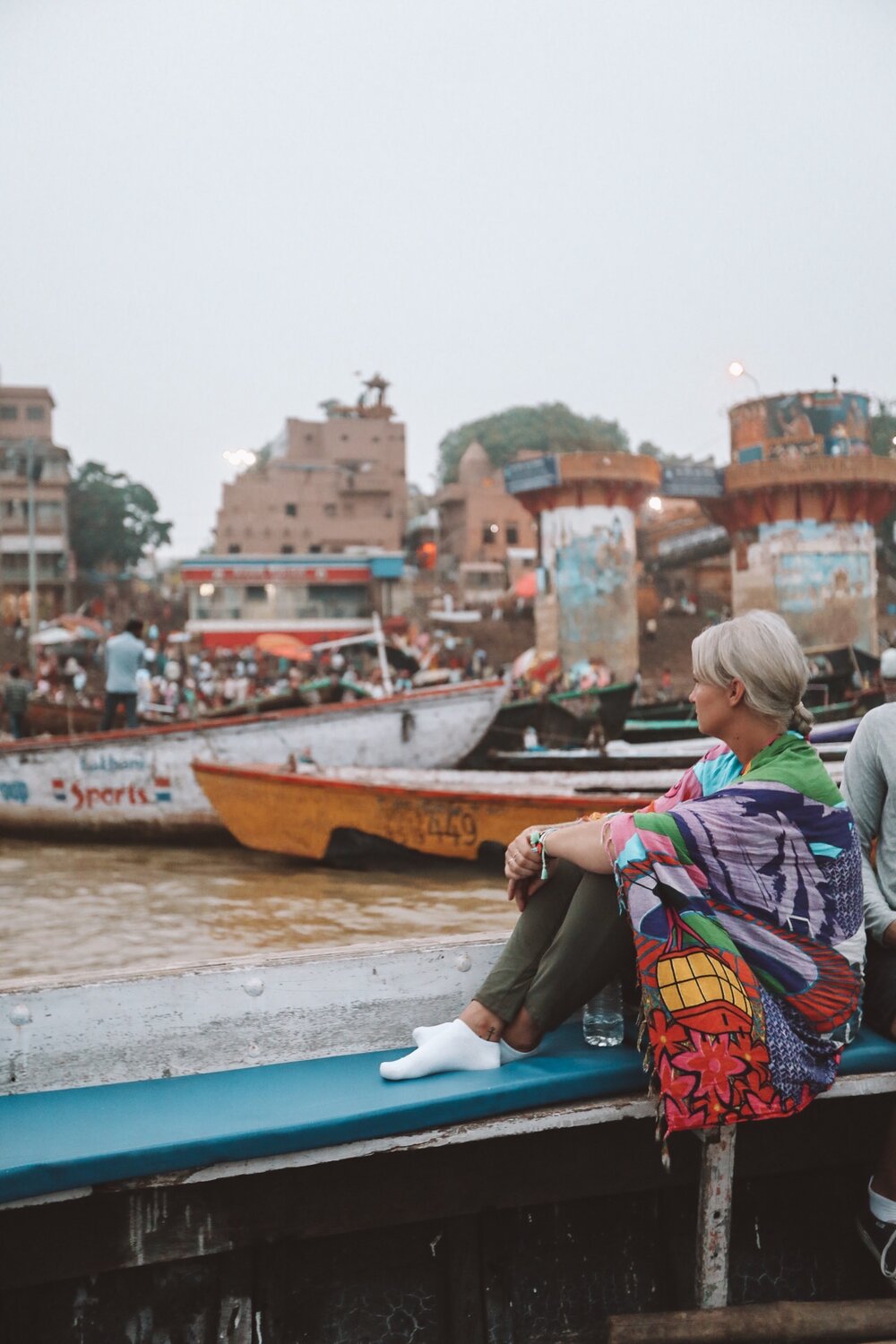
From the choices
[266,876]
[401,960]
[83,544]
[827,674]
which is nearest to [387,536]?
[83,544]

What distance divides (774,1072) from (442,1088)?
0.62 m

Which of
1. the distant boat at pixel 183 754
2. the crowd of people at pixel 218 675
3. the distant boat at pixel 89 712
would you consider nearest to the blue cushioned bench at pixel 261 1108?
the distant boat at pixel 183 754

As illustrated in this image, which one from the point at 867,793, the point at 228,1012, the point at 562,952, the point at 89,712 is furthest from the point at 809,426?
the point at 228,1012

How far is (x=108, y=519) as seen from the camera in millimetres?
44281

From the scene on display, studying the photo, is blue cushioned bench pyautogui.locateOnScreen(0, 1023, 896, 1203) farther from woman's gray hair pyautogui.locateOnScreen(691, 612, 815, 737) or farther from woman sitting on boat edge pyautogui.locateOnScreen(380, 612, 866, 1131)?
woman's gray hair pyautogui.locateOnScreen(691, 612, 815, 737)

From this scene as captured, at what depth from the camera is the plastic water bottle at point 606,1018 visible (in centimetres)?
226

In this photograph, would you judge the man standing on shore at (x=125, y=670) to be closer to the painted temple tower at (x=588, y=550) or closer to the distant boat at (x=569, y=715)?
the distant boat at (x=569, y=715)

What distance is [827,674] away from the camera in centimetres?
1645

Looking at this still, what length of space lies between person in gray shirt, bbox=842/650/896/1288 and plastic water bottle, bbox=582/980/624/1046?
0.56 meters

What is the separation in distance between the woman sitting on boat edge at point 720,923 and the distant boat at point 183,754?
357 inches

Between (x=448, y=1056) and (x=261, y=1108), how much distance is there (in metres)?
0.39

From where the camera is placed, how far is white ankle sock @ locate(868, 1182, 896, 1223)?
2.13 metres

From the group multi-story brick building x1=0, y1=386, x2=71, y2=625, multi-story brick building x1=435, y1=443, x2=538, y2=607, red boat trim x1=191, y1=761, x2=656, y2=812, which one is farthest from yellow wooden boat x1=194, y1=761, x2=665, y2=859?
multi-story brick building x1=0, y1=386, x2=71, y2=625

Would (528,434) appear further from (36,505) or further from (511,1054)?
(511,1054)
